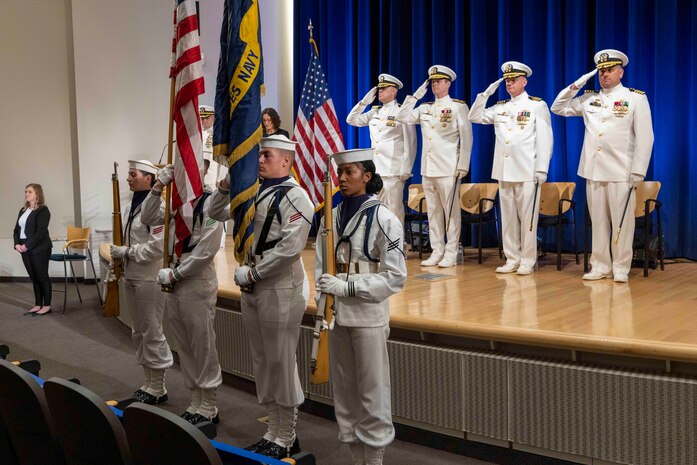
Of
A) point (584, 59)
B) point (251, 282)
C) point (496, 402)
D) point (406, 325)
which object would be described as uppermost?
point (584, 59)

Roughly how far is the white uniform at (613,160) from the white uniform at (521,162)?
0.41 metres

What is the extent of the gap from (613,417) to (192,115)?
2.74 metres

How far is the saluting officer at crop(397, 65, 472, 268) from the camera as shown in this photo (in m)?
6.86

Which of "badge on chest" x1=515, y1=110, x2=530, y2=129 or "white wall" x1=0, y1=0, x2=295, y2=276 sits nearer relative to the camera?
"badge on chest" x1=515, y1=110, x2=530, y2=129

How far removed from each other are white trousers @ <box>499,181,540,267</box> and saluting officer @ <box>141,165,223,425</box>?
10.7ft

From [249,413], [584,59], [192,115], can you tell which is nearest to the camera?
[192,115]

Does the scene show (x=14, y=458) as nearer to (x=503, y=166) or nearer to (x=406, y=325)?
(x=406, y=325)

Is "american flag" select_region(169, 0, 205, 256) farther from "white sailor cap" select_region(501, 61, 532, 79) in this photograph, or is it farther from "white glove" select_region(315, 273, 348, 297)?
"white sailor cap" select_region(501, 61, 532, 79)

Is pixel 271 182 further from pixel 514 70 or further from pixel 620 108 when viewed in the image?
pixel 514 70

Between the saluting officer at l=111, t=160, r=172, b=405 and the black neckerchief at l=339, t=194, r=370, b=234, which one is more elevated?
the black neckerchief at l=339, t=194, r=370, b=234

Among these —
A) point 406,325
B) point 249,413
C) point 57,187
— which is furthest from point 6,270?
point 406,325

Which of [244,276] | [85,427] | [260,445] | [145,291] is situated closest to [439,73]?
[145,291]

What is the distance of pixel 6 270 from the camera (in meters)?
10.2

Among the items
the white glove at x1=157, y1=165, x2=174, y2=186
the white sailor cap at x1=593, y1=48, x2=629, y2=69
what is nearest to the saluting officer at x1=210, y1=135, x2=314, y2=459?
the white glove at x1=157, y1=165, x2=174, y2=186
